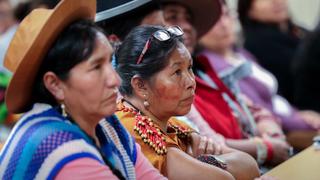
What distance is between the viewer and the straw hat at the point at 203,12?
2.62 m

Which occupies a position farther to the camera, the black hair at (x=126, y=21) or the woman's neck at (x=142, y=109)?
the black hair at (x=126, y=21)

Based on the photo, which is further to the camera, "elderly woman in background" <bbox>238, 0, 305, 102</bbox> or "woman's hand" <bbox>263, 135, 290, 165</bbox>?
"elderly woman in background" <bbox>238, 0, 305, 102</bbox>

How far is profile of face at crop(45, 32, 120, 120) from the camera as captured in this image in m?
1.42

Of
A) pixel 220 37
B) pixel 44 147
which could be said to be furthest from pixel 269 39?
pixel 44 147

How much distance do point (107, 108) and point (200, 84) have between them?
107 centimetres

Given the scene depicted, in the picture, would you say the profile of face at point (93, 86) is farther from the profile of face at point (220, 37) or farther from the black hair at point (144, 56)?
the profile of face at point (220, 37)

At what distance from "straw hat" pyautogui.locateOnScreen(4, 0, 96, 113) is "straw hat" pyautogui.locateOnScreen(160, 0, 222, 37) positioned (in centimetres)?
113

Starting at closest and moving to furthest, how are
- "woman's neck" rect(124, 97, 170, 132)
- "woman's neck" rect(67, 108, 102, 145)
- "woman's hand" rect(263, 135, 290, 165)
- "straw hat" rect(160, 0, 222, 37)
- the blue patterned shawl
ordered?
the blue patterned shawl, "woman's neck" rect(67, 108, 102, 145), "woman's neck" rect(124, 97, 170, 132), "woman's hand" rect(263, 135, 290, 165), "straw hat" rect(160, 0, 222, 37)

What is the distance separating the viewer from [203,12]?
2.67 metres

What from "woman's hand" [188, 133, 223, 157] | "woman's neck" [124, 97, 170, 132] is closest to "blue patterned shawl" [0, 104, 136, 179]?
"woman's neck" [124, 97, 170, 132]

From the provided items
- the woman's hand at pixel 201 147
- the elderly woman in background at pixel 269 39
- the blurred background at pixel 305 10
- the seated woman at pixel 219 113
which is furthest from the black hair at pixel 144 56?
the blurred background at pixel 305 10

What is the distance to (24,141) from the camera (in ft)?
4.62

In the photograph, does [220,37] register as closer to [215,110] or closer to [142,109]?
[215,110]

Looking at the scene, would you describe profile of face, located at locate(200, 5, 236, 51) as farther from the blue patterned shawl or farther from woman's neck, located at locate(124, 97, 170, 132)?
the blue patterned shawl
